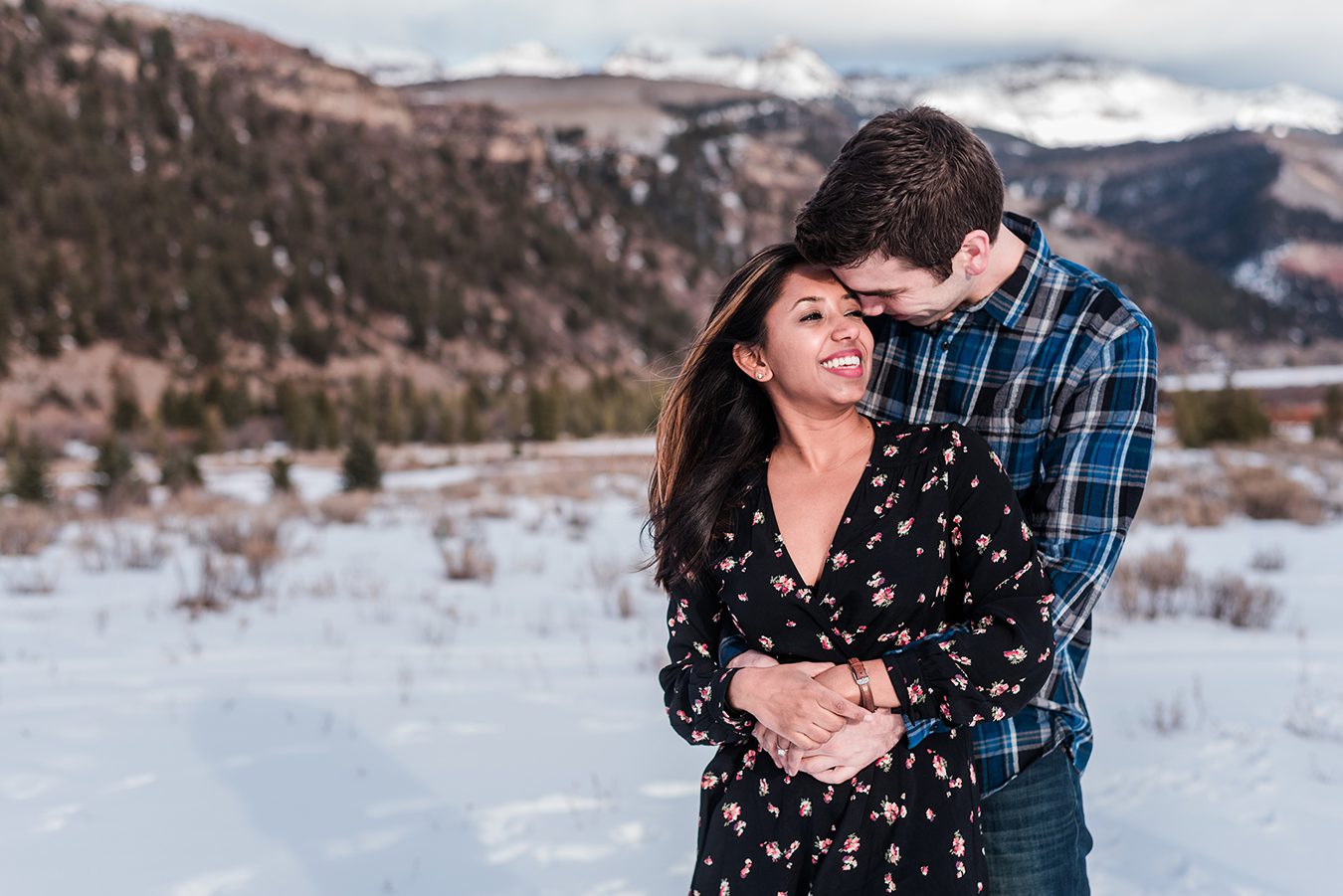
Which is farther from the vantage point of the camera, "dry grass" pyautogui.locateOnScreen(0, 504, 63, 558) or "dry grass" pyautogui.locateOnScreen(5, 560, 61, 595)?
"dry grass" pyautogui.locateOnScreen(0, 504, 63, 558)

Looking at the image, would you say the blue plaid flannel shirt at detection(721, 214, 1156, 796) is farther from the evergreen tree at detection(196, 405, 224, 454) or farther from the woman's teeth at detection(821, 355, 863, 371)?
the evergreen tree at detection(196, 405, 224, 454)

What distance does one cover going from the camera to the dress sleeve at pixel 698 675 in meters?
1.87

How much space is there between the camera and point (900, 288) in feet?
6.34

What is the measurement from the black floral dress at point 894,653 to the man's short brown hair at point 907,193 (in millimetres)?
354

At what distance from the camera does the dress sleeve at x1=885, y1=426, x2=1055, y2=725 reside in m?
1.74

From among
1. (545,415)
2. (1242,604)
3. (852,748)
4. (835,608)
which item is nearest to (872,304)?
(835,608)

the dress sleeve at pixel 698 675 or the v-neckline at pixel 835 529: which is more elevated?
the v-neckline at pixel 835 529

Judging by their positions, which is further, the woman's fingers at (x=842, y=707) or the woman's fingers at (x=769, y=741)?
the woman's fingers at (x=769, y=741)

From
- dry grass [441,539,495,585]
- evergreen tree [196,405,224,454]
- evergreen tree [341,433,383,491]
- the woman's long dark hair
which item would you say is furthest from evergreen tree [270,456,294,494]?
the woman's long dark hair

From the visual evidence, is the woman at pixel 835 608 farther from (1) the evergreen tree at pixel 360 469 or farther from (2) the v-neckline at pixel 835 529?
(1) the evergreen tree at pixel 360 469

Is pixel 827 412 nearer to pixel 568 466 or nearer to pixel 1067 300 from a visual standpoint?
pixel 1067 300

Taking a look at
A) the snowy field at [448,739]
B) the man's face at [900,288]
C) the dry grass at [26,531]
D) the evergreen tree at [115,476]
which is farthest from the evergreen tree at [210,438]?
the man's face at [900,288]

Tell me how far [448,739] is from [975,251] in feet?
13.2

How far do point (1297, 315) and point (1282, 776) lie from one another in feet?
354
